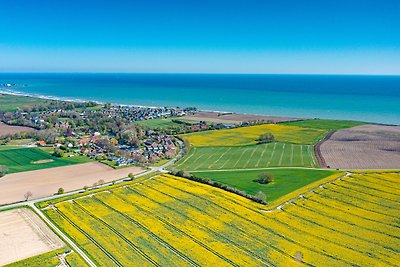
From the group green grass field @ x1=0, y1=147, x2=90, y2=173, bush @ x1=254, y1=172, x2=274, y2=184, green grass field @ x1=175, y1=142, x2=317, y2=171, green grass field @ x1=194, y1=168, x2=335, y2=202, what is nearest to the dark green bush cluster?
green grass field @ x1=194, y1=168, x2=335, y2=202

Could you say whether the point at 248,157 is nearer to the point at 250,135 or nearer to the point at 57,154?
the point at 250,135

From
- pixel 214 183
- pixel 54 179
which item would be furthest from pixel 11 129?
pixel 214 183

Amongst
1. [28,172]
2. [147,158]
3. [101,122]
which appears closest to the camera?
[28,172]

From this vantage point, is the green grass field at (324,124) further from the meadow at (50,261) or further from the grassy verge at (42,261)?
the grassy verge at (42,261)

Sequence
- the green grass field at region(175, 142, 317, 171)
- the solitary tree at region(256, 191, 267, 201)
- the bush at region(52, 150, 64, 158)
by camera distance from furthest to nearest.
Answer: the bush at region(52, 150, 64, 158) < the green grass field at region(175, 142, 317, 171) < the solitary tree at region(256, 191, 267, 201)

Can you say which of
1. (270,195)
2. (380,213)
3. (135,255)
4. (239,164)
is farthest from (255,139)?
(135,255)

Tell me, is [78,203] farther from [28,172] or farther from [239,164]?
[239,164]

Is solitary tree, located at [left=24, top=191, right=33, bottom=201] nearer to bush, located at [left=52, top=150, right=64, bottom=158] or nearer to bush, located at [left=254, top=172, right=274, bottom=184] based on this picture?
bush, located at [left=52, top=150, right=64, bottom=158]
